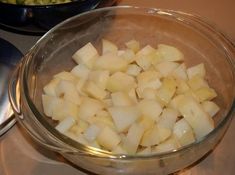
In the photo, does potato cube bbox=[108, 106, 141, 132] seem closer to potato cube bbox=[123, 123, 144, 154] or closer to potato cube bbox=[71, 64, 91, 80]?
potato cube bbox=[123, 123, 144, 154]

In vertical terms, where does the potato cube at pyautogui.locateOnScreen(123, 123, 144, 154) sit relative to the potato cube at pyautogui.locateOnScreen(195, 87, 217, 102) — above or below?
below

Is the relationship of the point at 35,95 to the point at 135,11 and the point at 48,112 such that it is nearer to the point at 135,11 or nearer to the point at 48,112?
the point at 48,112

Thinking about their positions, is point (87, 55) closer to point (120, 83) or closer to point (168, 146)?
point (120, 83)

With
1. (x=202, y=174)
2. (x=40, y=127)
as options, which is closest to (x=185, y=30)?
(x=202, y=174)

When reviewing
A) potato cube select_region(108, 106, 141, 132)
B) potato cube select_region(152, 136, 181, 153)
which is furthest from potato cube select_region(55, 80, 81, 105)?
potato cube select_region(152, 136, 181, 153)

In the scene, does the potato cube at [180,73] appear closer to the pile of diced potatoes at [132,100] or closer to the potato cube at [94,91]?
the pile of diced potatoes at [132,100]

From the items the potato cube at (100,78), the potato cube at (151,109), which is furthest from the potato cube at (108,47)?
the potato cube at (151,109)
